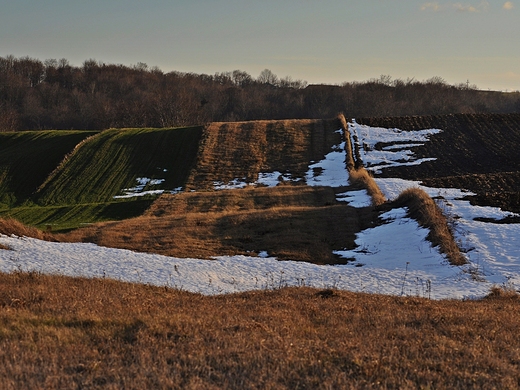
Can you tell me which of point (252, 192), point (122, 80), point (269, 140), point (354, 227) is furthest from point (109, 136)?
point (122, 80)

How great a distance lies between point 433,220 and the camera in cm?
2670

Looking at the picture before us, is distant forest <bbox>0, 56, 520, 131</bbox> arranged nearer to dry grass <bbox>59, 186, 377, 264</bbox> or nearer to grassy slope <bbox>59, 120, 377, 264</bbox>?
grassy slope <bbox>59, 120, 377, 264</bbox>

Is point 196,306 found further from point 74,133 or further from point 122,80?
point 122,80

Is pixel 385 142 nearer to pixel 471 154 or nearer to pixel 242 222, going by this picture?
pixel 471 154

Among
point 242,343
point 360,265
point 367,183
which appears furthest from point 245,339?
point 367,183

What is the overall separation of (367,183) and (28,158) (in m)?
38.9

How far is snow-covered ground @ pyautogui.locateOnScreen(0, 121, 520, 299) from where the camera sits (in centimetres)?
1805

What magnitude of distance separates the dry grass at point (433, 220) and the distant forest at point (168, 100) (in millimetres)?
69356

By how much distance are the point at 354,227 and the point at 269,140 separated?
34.2 metres

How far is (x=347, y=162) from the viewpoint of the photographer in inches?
2098

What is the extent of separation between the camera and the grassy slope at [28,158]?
51406mm

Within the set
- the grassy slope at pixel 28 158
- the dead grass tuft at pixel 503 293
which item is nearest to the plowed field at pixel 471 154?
the dead grass tuft at pixel 503 293

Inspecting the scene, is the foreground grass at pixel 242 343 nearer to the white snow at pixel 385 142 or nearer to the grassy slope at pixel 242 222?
the grassy slope at pixel 242 222

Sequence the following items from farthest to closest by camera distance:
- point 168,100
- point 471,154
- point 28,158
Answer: point 168,100 < point 28,158 < point 471,154
